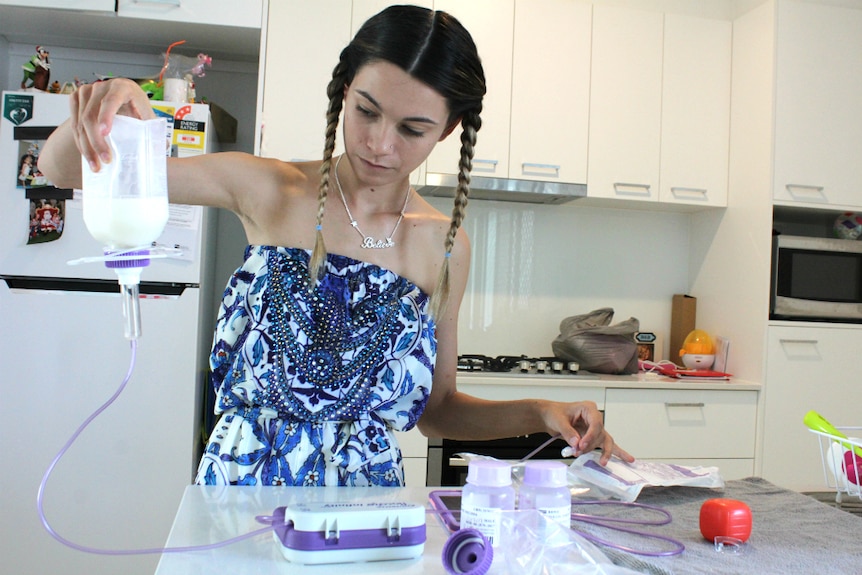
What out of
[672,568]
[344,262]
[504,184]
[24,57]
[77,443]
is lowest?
[77,443]

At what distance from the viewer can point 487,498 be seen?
0.83 metres

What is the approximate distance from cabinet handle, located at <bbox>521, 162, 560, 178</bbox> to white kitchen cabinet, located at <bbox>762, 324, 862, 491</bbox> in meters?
1.03

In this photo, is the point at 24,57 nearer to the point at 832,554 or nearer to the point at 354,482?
the point at 354,482

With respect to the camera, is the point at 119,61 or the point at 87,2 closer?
the point at 87,2

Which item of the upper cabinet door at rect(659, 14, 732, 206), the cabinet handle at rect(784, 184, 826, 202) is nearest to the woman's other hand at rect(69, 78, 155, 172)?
the upper cabinet door at rect(659, 14, 732, 206)

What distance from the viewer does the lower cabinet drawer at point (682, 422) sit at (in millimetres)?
2756

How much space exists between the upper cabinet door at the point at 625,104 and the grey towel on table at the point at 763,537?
77.3 inches

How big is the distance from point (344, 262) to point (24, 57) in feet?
7.99

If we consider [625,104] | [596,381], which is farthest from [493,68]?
[596,381]

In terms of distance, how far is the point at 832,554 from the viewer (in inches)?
36.2

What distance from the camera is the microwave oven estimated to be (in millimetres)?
2926

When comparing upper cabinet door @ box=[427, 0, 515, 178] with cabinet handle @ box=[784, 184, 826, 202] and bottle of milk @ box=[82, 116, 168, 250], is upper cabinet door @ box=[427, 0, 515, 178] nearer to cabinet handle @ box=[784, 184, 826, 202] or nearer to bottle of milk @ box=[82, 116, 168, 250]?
cabinet handle @ box=[784, 184, 826, 202]

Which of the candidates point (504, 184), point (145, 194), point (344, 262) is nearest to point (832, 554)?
point (344, 262)

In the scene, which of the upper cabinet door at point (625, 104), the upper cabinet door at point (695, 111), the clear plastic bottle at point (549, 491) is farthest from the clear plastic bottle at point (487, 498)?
the upper cabinet door at point (695, 111)
